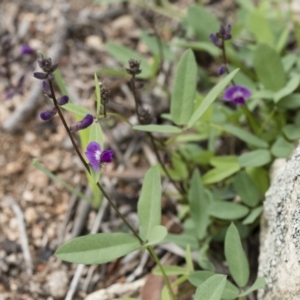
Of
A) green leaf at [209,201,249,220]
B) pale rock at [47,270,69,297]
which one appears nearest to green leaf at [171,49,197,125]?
green leaf at [209,201,249,220]

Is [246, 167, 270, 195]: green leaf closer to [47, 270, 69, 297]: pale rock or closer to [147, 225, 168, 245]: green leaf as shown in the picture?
[147, 225, 168, 245]: green leaf

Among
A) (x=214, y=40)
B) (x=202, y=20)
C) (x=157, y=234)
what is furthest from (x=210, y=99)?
(x=202, y=20)

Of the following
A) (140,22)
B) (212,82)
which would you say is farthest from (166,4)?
(212,82)

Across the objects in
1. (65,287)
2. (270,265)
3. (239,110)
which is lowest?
(65,287)

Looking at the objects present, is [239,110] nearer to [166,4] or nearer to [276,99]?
[276,99]

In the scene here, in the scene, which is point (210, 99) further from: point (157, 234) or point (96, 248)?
point (96, 248)
